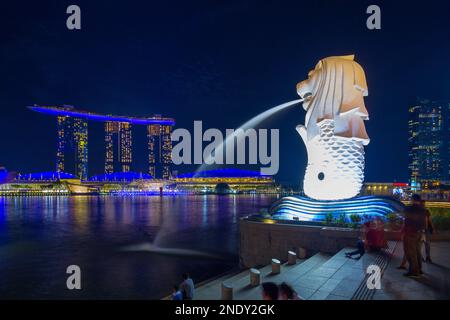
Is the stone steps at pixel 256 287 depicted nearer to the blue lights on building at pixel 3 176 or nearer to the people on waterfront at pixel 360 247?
the people on waterfront at pixel 360 247

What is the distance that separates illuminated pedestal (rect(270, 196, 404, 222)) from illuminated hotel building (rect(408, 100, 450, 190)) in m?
142

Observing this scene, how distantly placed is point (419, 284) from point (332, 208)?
10.2m

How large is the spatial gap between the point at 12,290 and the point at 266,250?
388 inches

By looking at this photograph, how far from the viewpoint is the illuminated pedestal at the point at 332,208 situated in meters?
16.6

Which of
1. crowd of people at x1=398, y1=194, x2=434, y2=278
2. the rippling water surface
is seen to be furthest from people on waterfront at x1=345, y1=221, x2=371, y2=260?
the rippling water surface

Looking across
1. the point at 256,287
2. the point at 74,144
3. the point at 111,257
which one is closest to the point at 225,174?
the point at 74,144

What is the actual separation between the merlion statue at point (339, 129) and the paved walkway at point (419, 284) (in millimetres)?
8930

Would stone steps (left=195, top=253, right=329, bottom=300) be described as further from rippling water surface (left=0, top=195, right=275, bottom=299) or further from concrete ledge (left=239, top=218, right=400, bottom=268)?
rippling water surface (left=0, top=195, right=275, bottom=299)

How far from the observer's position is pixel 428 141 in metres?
146

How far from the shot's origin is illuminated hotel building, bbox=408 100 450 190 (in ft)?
A: 465

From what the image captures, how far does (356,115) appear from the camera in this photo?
722 inches

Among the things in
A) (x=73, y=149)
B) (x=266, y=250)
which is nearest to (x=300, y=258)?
(x=266, y=250)

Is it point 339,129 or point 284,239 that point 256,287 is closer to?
point 284,239
